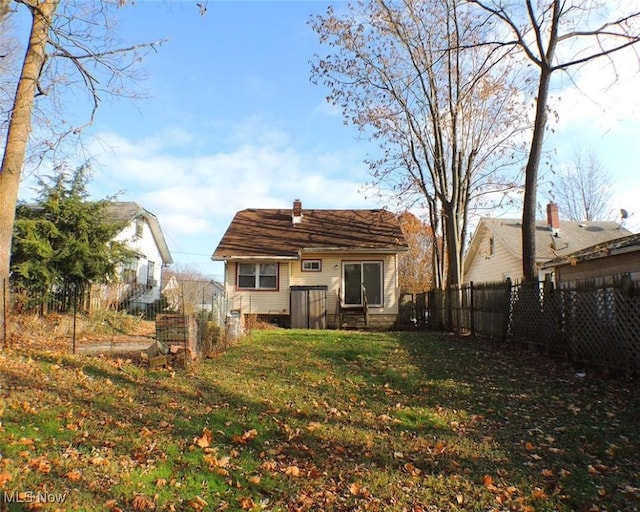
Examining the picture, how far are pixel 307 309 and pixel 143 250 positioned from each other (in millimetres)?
11784

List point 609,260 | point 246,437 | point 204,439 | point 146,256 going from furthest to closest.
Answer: point 146,256
point 609,260
point 246,437
point 204,439

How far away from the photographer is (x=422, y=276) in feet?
141

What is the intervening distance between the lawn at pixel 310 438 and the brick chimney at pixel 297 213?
15226mm

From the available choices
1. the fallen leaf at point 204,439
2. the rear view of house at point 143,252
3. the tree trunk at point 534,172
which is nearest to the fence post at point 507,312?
the tree trunk at point 534,172

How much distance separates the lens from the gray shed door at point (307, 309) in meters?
18.7

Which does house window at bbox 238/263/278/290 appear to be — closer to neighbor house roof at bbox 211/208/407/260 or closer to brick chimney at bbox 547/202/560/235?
neighbor house roof at bbox 211/208/407/260

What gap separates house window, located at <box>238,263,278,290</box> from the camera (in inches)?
803

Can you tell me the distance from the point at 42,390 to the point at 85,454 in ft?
7.77

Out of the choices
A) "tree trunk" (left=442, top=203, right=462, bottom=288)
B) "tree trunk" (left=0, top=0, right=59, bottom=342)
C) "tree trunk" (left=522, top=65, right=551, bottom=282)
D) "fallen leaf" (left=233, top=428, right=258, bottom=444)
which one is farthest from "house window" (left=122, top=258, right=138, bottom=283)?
"fallen leaf" (left=233, top=428, right=258, bottom=444)

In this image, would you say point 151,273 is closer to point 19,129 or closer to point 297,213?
point 297,213

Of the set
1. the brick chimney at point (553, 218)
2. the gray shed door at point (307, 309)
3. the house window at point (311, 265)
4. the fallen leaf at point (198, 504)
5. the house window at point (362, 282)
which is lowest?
the fallen leaf at point (198, 504)

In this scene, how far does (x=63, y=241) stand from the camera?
1414 cm

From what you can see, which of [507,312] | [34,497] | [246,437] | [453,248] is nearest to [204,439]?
[246,437]

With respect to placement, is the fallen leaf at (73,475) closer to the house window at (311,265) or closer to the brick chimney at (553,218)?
the house window at (311,265)
